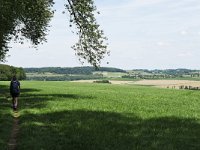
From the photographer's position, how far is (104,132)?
2072 cm

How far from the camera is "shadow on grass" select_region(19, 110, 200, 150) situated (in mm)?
17359

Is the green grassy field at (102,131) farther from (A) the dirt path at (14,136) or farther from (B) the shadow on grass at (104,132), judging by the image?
(A) the dirt path at (14,136)

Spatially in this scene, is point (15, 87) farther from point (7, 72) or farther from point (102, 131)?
point (7, 72)

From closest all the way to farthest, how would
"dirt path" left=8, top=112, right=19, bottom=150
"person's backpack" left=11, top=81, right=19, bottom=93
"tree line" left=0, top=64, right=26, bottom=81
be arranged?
"dirt path" left=8, top=112, right=19, bottom=150 → "person's backpack" left=11, top=81, right=19, bottom=93 → "tree line" left=0, top=64, right=26, bottom=81

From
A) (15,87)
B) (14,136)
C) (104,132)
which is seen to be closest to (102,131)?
(104,132)

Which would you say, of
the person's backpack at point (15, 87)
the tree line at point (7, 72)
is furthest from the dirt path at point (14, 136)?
the tree line at point (7, 72)

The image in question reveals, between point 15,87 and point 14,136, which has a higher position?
point 15,87

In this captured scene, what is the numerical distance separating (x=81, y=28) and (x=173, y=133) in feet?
78.0

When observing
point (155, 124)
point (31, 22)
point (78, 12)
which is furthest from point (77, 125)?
point (31, 22)

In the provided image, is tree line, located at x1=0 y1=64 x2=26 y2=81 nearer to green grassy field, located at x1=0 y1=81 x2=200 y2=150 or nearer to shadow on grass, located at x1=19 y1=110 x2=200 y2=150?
green grassy field, located at x1=0 y1=81 x2=200 y2=150

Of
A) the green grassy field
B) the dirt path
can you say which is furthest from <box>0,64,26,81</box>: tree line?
the dirt path

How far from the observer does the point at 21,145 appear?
17.5 metres

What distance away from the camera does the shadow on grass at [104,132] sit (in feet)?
57.0

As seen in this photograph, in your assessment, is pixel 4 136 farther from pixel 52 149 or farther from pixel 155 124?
pixel 155 124
